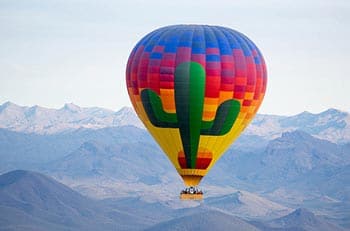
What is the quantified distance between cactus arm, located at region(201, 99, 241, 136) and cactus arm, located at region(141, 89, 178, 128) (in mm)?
3078

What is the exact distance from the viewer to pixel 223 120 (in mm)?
103688

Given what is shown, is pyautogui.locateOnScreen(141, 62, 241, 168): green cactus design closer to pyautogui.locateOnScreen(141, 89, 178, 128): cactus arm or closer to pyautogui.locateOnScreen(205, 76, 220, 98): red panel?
pyautogui.locateOnScreen(141, 89, 178, 128): cactus arm

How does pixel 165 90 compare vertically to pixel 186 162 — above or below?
above

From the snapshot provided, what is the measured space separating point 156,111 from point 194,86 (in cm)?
471

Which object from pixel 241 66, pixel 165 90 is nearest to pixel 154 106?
pixel 165 90

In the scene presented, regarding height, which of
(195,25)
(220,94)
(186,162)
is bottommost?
(186,162)

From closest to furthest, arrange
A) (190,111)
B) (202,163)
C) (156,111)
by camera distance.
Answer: (190,111) < (156,111) < (202,163)

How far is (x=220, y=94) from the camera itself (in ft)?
334

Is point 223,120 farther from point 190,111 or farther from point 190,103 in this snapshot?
point 190,103

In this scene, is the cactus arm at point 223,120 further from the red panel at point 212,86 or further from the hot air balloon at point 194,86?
the red panel at point 212,86

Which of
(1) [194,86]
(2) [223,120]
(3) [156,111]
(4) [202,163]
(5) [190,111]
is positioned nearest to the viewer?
(1) [194,86]

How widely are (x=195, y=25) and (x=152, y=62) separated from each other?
226 inches

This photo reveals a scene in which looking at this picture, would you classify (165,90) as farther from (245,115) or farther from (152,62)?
(245,115)

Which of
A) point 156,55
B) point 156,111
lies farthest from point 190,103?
point 156,55
